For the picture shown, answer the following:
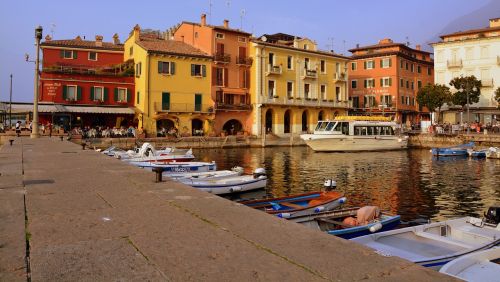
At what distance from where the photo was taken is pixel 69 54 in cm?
4766

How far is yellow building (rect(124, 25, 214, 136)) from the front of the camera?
4556cm

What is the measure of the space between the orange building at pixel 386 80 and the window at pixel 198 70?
26.7 meters

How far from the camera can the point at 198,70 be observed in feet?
161

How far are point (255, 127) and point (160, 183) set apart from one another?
4393cm

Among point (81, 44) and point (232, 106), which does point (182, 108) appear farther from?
point (81, 44)

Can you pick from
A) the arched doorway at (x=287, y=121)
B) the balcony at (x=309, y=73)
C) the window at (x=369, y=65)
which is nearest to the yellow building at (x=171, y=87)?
the arched doorway at (x=287, y=121)

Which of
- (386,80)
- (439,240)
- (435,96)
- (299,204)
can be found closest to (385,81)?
(386,80)

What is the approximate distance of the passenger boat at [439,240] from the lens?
7.48 m

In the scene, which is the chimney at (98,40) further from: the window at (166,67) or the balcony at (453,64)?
the balcony at (453,64)

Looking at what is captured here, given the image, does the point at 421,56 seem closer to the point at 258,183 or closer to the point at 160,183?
the point at 258,183

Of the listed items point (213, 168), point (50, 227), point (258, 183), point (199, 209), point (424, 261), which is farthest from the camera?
point (213, 168)

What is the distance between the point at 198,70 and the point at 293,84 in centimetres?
1388

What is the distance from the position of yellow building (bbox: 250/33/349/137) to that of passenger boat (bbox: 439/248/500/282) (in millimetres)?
43759

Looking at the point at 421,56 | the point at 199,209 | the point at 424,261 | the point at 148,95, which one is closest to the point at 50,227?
the point at 199,209
